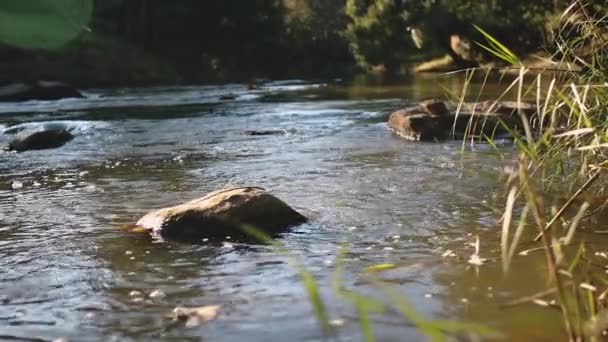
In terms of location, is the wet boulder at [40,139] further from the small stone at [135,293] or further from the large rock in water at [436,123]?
the small stone at [135,293]

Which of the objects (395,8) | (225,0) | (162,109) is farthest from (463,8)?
(162,109)

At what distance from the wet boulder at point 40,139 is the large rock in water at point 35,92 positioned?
1109 centimetres

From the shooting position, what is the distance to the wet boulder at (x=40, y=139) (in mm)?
11078

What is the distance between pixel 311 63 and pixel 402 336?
4051 cm

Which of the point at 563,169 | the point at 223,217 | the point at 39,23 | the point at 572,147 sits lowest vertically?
the point at 223,217

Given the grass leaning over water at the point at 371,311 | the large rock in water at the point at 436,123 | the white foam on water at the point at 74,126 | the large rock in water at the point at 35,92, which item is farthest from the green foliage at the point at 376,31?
the grass leaning over water at the point at 371,311

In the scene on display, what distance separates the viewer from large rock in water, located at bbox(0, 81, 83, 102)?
22234 mm

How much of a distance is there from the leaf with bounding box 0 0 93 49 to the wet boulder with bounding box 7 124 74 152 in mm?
22062

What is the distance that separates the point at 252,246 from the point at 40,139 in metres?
7.18

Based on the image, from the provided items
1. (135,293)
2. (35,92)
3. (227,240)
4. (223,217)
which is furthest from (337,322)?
(35,92)

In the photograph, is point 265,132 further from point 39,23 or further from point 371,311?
point 39,23

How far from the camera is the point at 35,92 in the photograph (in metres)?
22.5

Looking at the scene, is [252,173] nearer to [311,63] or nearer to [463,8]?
[463,8]

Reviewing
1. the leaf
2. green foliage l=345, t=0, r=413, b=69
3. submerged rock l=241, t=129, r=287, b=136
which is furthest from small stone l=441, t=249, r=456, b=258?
green foliage l=345, t=0, r=413, b=69
